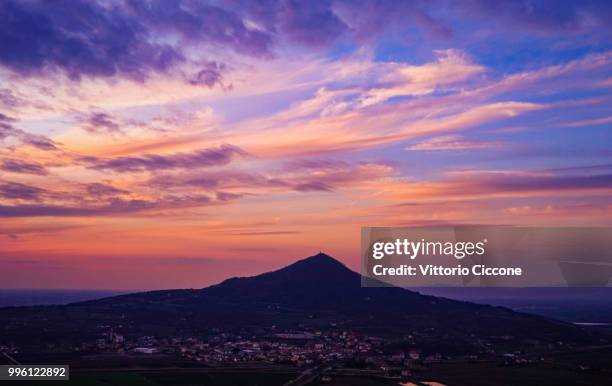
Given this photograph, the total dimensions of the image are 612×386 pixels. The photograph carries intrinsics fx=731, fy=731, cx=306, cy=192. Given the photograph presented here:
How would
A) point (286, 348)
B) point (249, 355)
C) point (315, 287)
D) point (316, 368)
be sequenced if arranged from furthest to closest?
point (315, 287) < point (286, 348) < point (249, 355) < point (316, 368)

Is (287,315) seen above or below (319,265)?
below

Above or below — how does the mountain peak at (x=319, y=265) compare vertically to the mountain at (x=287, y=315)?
above

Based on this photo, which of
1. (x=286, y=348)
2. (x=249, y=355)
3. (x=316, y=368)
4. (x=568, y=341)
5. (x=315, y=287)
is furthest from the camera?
(x=315, y=287)

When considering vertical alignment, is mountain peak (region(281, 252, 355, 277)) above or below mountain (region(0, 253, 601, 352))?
above

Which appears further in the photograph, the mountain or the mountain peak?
the mountain peak

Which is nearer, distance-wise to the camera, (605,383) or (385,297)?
(605,383)

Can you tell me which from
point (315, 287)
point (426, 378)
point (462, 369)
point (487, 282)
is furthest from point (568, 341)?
point (315, 287)

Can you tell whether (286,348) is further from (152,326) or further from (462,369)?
(152,326)

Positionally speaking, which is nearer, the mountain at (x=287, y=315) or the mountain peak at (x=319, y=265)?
the mountain at (x=287, y=315)
